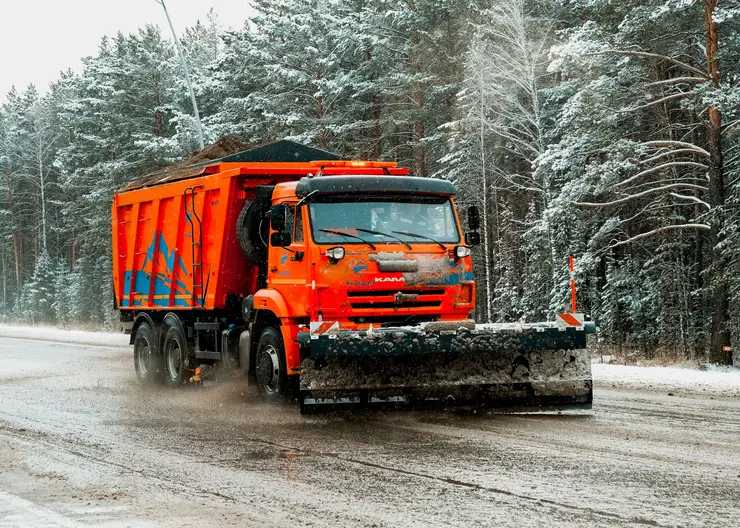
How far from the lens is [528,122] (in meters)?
30.5

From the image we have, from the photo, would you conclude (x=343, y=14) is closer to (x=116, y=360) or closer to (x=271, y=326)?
(x=116, y=360)

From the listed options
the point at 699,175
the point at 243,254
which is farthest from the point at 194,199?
the point at 699,175

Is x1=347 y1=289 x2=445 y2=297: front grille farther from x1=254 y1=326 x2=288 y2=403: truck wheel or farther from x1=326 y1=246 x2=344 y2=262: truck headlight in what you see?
x1=254 y1=326 x2=288 y2=403: truck wheel

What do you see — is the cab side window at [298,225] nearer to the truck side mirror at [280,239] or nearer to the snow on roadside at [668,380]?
the truck side mirror at [280,239]

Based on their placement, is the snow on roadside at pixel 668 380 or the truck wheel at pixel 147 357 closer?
the snow on roadside at pixel 668 380

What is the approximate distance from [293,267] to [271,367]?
1235mm

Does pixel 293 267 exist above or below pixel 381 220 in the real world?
below

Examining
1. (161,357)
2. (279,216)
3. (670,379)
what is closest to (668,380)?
(670,379)

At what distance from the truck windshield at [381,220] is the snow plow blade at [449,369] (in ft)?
4.40

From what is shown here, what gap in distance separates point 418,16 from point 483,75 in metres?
4.05

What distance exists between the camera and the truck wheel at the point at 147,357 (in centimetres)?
1544

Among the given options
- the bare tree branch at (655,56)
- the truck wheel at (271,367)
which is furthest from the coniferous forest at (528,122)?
the truck wheel at (271,367)

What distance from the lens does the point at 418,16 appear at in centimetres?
3150

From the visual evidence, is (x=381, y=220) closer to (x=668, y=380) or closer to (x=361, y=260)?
(x=361, y=260)
